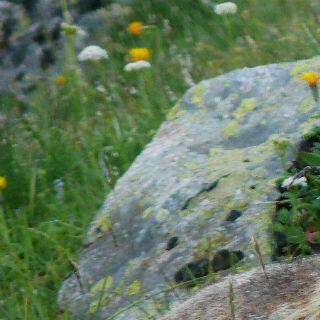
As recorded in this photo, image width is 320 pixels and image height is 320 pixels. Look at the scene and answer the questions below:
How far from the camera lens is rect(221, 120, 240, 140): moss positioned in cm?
387

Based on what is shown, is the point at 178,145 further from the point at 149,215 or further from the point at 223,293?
the point at 223,293

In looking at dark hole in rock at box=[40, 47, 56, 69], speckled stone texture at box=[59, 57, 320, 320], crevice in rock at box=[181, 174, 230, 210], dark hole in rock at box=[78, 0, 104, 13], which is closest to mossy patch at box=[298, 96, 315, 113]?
speckled stone texture at box=[59, 57, 320, 320]

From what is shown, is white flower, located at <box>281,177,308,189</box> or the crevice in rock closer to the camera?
white flower, located at <box>281,177,308,189</box>

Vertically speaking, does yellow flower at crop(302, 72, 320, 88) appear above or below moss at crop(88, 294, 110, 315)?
above

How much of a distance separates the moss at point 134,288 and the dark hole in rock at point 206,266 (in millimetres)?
187

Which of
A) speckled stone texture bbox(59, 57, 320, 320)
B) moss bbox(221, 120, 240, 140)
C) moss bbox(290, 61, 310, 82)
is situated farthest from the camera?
moss bbox(290, 61, 310, 82)

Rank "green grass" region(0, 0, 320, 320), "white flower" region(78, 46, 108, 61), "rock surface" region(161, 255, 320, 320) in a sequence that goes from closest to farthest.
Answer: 1. "rock surface" region(161, 255, 320, 320)
2. "green grass" region(0, 0, 320, 320)
3. "white flower" region(78, 46, 108, 61)

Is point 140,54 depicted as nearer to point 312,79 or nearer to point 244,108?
point 244,108

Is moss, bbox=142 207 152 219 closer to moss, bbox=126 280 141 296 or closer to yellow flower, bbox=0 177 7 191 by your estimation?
moss, bbox=126 280 141 296

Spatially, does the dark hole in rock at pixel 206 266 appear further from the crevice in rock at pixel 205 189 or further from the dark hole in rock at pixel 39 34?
the dark hole in rock at pixel 39 34

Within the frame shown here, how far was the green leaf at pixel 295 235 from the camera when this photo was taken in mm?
3016

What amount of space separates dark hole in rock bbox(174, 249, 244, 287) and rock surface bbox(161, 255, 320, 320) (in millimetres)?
580

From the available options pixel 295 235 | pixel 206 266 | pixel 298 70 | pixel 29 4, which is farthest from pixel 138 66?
pixel 295 235

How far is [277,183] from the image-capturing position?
332 cm
